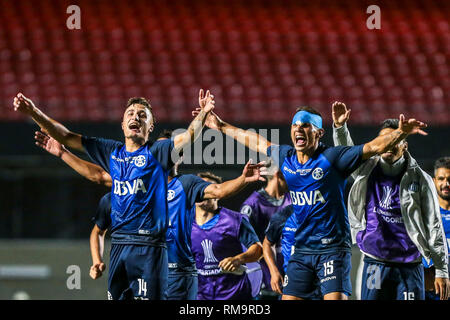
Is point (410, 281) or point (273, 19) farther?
point (273, 19)

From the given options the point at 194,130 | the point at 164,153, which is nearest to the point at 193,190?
the point at 164,153

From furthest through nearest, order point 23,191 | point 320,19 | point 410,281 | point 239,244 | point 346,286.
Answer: point 320,19 < point 23,191 < point 239,244 < point 410,281 < point 346,286

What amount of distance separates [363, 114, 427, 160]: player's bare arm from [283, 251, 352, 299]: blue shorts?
0.93 m

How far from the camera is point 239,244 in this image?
832 centimetres

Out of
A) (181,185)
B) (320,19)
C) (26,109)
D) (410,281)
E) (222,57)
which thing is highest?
(320,19)

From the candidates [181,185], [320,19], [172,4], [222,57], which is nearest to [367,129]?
[181,185]

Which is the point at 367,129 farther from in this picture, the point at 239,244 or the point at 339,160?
the point at 339,160

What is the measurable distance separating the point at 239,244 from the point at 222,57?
6539 mm

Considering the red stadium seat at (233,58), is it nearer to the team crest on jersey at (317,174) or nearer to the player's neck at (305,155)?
the player's neck at (305,155)

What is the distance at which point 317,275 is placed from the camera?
6613 millimetres

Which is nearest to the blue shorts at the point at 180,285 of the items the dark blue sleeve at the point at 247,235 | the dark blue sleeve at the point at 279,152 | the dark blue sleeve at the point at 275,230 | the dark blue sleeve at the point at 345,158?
the dark blue sleeve at the point at 247,235

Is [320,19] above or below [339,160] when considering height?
above

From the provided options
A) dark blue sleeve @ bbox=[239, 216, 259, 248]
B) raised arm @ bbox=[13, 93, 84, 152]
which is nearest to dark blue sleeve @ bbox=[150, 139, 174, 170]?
raised arm @ bbox=[13, 93, 84, 152]

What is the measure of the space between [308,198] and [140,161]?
59.6 inches
